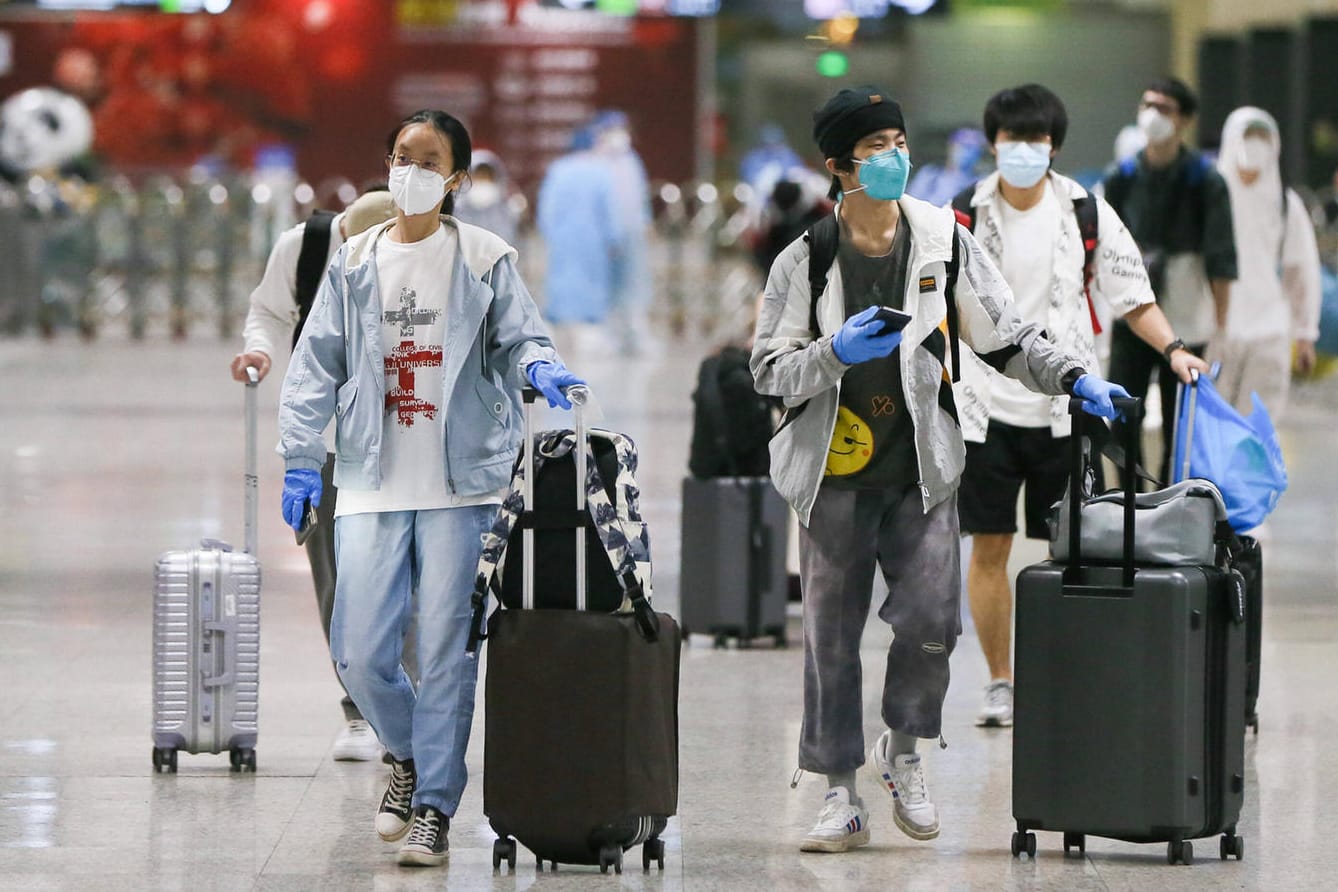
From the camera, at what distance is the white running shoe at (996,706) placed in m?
6.71

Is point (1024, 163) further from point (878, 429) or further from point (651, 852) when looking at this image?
point (651, 852)

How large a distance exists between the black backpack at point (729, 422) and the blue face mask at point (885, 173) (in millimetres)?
2907

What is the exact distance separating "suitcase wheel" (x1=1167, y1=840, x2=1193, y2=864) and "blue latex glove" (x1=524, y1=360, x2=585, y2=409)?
1653mm

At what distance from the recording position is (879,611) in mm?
5152

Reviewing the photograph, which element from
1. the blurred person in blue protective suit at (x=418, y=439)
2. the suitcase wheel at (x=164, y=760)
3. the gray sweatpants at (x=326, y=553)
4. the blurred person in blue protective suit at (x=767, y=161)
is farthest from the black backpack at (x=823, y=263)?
the blurred person in blue protective suit at (x=767, y=161)

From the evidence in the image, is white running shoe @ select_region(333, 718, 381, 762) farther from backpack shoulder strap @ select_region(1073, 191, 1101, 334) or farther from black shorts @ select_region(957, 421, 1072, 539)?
backpack shoulder strap @ select_region(1073, 191, 1101, 334)

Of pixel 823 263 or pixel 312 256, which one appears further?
pixel 312 256

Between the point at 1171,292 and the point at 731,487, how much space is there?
1686 millimetres

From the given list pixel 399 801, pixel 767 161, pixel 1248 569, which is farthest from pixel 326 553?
pixel 767 161

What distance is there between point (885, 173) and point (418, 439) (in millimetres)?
1169

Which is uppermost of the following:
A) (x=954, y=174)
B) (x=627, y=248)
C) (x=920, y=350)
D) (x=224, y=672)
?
(x=954, y=174)

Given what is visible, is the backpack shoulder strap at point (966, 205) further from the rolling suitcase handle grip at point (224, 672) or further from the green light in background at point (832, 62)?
the green light in background at point (832, 62)

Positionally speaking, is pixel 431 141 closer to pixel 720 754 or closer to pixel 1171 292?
pixel 720 754

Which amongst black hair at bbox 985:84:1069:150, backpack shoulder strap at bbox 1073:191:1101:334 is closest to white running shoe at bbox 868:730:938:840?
backpack shoulder strap at bbox 1073:191:1101:334
